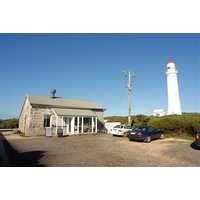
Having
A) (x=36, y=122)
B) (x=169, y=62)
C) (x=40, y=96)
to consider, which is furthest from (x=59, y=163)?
(x=169, y=62)

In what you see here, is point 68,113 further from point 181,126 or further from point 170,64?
point 170,64

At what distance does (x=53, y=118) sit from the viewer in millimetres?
19984

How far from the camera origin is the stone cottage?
19.0 metres

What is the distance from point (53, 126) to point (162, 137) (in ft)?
38.0

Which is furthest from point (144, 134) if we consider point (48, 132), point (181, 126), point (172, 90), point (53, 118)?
point (172, 90)

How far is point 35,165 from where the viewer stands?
6.77m

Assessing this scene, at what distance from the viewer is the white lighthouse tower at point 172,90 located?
32.7 meters

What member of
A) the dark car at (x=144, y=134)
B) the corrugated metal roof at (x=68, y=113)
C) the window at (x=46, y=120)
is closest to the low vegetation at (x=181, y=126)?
the dark car at (x=144, y=134)

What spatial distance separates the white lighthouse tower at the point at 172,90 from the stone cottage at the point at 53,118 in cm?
1701

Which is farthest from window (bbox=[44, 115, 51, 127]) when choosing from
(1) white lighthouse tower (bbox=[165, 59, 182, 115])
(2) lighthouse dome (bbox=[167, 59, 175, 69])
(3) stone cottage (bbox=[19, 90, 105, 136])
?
(2) lighthouse dome (bbox=[167, 59, 175, 69])

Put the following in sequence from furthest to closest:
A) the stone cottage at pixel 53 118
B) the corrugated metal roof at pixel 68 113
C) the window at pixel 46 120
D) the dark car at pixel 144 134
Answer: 1. the corrugated metal roof at pixel 68 113
2. the window at pixel 46 120
3. the stone cottage at pixel 53 118
4. the dark car at pixel 144 134

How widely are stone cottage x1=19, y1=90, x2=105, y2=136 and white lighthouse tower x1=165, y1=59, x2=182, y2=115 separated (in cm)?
1701

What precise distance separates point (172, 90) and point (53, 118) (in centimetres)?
2397

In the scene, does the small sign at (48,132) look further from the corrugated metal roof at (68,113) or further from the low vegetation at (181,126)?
the low vegetation at (181,126)
